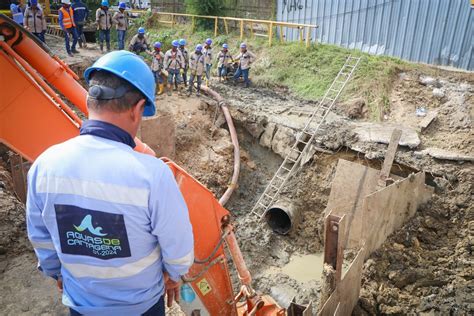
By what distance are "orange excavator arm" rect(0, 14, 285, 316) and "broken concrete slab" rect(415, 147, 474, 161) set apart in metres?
6.42

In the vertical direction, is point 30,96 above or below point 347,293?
above

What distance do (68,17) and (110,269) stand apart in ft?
40.9

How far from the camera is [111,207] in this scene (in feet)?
5.99

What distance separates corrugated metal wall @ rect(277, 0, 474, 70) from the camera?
36.4 ft

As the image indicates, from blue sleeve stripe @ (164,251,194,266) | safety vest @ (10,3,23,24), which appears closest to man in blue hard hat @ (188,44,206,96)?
safety vest @ (10,3,23,24)

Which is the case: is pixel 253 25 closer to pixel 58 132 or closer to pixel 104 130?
pixel 58 132

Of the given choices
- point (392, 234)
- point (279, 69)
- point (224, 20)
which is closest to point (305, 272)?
point (392, 234)

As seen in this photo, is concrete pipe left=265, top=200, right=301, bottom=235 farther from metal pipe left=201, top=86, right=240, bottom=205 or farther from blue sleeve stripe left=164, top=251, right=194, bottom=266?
blue sleeve stripe left=164, top=251, right=194, bottom=266

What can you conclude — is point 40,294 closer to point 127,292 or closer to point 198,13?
point 127,292

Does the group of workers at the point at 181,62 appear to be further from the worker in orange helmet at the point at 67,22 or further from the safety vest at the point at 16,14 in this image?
the safety vest at the point at 16,14

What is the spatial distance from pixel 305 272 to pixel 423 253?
246 cm

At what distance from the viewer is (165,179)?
1.86 metres

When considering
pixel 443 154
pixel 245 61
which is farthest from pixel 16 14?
pixel 443 154

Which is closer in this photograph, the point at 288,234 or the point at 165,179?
Result: the point at 165,179
